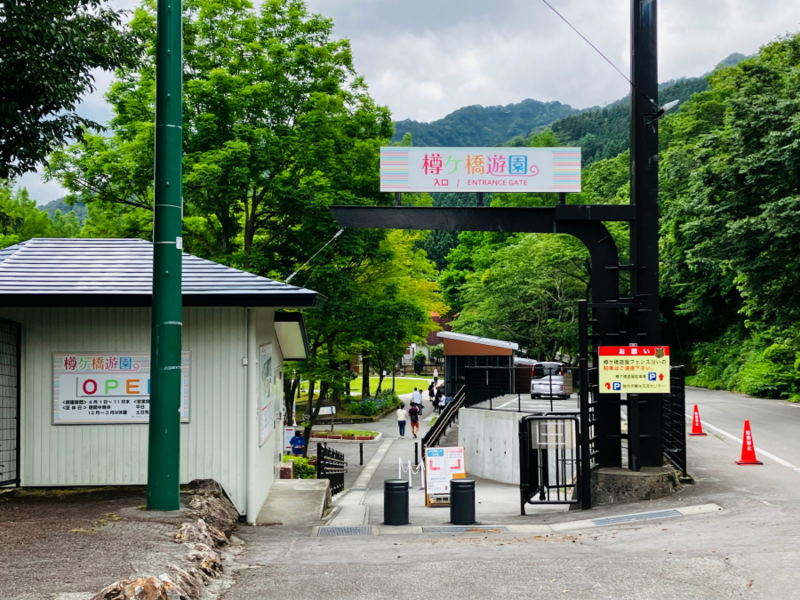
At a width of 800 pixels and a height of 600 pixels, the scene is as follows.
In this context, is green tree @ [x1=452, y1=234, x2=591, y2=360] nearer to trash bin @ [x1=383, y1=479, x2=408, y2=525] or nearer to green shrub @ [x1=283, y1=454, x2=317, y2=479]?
green shrub @ [x1=283, y1=454, x2=317, y2=479]

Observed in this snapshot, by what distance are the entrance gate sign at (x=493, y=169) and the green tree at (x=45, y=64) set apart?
19.1ft

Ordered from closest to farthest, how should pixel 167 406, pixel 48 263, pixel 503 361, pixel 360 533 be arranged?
pixel 167 406
pixel 360 533
pixel 48 263
pixel 503 361

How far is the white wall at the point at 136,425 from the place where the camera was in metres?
10.9

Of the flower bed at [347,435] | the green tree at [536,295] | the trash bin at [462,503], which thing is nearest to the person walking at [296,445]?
the flower bed at [347,435]

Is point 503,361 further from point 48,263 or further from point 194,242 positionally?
point 48,263

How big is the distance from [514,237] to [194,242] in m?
44.6

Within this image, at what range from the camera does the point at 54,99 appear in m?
13.3

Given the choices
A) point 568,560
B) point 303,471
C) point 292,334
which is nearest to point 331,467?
point 303,471

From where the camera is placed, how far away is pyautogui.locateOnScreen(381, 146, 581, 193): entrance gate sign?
1330cm

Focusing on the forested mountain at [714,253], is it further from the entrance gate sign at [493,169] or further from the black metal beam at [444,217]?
the black metal beam at [444,217]

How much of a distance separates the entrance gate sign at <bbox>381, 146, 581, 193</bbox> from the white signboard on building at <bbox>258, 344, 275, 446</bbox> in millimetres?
3639

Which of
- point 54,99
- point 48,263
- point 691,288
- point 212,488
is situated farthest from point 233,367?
point 691,288

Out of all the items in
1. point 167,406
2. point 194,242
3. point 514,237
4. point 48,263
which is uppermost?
point 514,237

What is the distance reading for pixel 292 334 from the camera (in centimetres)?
1595
